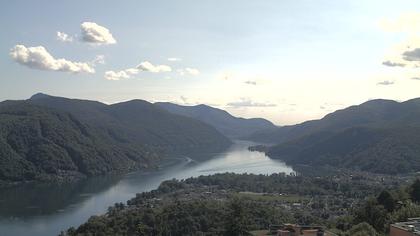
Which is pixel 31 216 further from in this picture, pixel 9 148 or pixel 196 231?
pixel 9 148

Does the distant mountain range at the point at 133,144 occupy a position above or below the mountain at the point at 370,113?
below

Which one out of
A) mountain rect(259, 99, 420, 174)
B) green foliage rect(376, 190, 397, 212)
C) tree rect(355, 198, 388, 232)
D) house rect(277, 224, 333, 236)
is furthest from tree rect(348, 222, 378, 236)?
mountain rect(259, 99, 420, 174)

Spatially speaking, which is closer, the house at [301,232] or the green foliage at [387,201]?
the house at [301,232]

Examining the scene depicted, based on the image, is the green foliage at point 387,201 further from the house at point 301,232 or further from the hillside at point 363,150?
the hillside at point 363,150

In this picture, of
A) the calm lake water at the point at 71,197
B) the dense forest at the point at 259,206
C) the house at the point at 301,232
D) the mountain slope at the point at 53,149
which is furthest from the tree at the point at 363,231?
the mountain slope at the point at 53,149

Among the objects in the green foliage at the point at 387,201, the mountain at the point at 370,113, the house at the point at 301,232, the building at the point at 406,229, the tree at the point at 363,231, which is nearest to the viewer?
the building at the point at 406,229

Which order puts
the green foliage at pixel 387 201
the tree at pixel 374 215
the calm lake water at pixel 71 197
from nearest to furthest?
the tree at pixel 374 215
the green foliage at pixel 387 201
the calm lake water at pixel 71 197
